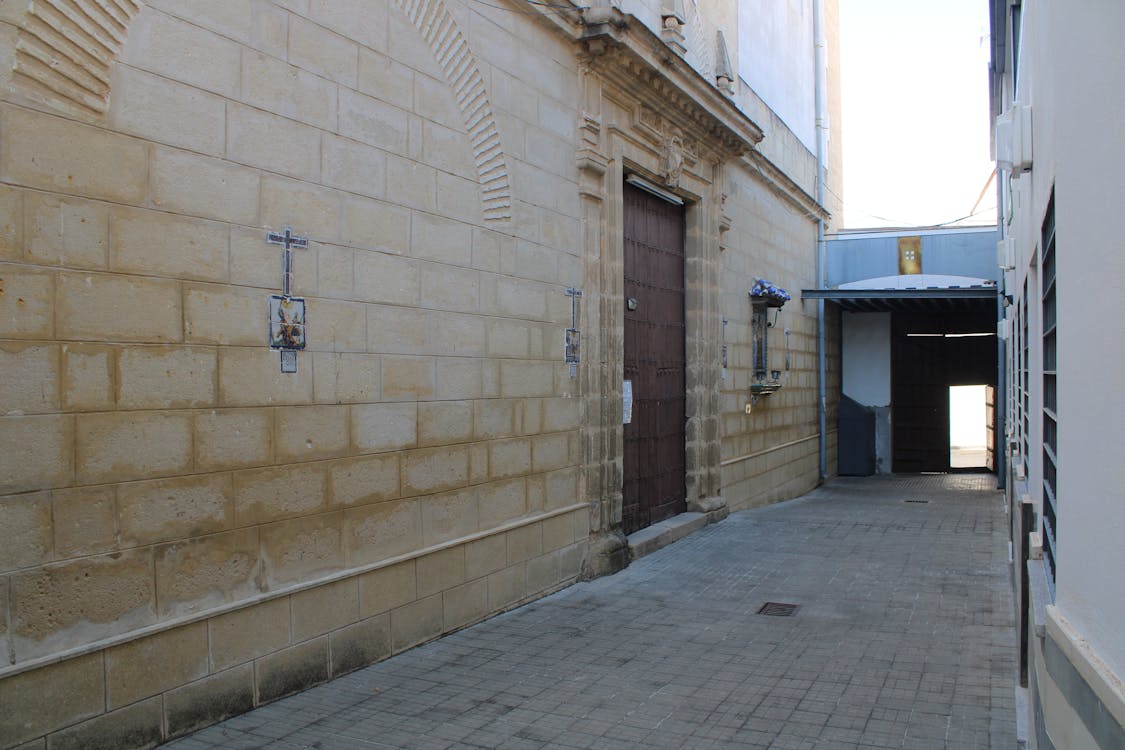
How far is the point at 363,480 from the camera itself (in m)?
5.34

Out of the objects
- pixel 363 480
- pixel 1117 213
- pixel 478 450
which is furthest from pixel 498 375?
pixel 1117 213

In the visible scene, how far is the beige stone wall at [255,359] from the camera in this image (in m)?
3.68

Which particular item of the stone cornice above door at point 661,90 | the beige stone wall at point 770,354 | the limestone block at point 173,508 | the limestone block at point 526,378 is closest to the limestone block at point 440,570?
the limestone block at point 526,378

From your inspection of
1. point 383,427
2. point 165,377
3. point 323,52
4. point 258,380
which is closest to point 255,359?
point 258,380

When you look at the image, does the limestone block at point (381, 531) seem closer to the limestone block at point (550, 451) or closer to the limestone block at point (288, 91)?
the limestone block at point (550, 451)

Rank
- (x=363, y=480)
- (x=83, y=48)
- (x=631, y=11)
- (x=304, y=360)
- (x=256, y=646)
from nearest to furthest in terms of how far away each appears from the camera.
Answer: (x=83, y=48) → (x=256, y=646) → (x=304, y=360) → (x=363, y=480) → (x=631, y=11)

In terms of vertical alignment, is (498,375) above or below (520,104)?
below

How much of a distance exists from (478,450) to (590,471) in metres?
1.71

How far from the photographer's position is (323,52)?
507cm

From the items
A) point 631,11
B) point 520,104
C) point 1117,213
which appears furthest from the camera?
point 631,11

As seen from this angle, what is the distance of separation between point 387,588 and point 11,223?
2949 millimetres

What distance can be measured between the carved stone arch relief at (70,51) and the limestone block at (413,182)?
1.80 meters

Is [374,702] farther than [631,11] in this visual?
No

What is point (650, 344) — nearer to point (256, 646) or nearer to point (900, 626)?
point (900, 626)
